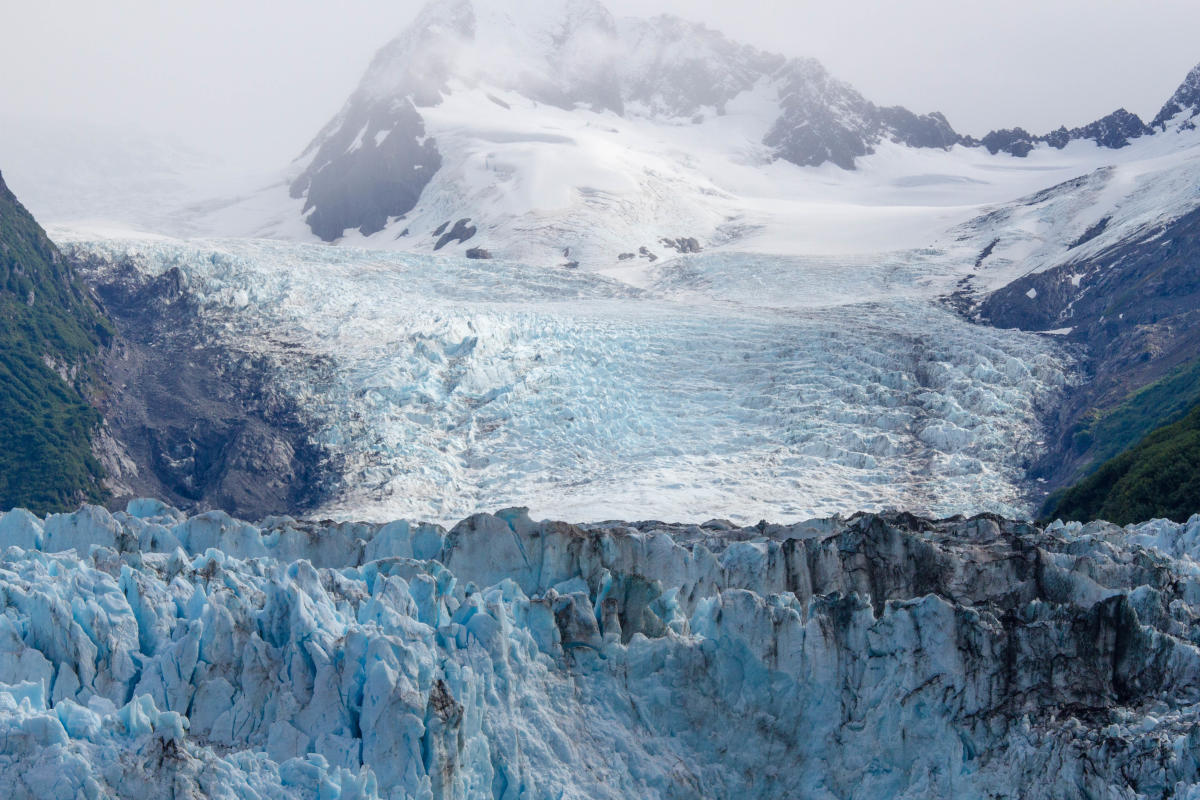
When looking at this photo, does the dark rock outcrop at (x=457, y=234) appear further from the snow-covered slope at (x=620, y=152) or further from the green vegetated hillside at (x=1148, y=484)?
the green vegetated hillside at (x=1148, y=484)

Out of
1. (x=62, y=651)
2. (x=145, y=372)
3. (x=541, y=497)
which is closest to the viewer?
(x=62, y=651)

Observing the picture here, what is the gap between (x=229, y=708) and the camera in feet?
58.1

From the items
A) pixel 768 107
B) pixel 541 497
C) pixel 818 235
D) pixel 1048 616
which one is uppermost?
pixel 768 107

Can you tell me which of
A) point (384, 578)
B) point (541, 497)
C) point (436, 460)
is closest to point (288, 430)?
point (436, 460)

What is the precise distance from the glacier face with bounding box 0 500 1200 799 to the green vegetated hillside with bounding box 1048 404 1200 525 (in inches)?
393

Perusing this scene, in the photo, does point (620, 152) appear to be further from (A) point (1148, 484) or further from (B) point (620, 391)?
(A) point (1148, 484)

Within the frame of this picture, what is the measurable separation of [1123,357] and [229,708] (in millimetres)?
46044

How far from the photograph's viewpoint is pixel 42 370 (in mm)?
51531

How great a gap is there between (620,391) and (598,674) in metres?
29.9

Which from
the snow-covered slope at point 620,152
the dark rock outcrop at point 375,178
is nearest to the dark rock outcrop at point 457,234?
the snow-covered slope at point 620,152

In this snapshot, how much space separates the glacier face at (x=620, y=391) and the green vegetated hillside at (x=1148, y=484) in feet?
13.5

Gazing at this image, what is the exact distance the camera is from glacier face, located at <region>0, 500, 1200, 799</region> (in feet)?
56.1

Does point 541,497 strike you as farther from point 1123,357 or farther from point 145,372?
point 1123,357

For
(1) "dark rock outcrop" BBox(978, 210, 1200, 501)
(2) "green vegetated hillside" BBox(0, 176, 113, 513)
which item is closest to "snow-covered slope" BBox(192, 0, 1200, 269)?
(1) "dark rock outcrop" BBox(978, 210, 1200, 501)
